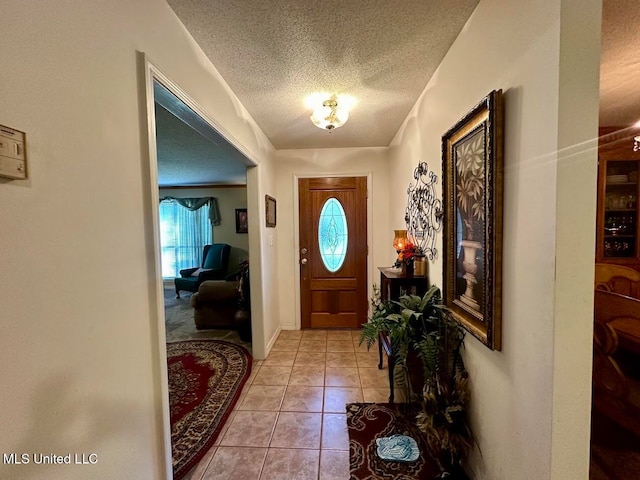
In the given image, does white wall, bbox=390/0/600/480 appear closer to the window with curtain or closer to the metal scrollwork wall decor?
the metal scrollwork wall decor

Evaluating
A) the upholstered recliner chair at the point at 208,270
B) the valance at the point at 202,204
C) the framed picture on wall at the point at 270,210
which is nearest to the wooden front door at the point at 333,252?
the framed picture on wall at the point at 270,210

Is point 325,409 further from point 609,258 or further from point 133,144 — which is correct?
point 609,258

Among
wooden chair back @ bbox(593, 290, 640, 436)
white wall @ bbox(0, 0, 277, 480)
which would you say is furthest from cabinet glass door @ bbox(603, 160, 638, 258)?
white wall @ bbox(0, 0, 277, 480)

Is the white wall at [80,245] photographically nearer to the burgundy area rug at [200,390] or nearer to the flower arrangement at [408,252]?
the burgundy area rug at [200,390]

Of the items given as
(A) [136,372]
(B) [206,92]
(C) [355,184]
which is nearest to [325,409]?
(A) [136,372]

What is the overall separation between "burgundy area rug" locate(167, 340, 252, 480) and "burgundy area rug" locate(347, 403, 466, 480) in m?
0.91

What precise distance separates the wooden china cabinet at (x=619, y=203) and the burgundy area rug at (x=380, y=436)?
8.64 ft

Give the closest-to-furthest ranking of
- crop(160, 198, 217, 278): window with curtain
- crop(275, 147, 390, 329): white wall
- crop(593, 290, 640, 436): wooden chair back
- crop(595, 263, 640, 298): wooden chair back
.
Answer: crop(593, 290, 640, 436): wooden chair back → crop(595, 263, 640, 298): wooden chair back → crop(275, 147, 390, 329): white wall → crop(160, 198, 217, 278): window with curtain

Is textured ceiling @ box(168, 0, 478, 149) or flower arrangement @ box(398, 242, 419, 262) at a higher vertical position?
textured ceiling @ box(168, 0, 478, 149)

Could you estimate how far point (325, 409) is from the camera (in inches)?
82.4

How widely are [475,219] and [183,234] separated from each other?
6537mm

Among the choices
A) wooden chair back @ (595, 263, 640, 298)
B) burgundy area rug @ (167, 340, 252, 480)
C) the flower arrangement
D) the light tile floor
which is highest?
the flower arrangement

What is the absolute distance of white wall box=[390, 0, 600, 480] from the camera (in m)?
0.87

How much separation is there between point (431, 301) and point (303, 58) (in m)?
1.73
